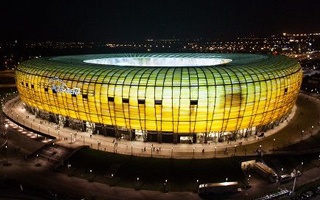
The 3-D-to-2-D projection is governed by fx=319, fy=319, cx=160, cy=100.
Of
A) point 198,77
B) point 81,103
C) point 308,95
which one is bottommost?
point 308,95

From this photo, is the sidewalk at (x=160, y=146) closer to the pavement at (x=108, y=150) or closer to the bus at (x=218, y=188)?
the pavement at (x=108, y=150)

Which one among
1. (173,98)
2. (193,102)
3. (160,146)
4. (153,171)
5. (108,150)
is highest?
(173,98)

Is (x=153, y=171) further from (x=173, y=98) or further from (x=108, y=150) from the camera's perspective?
(x=173, y=98)

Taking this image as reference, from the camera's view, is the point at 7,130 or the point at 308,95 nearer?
the point at 7,130

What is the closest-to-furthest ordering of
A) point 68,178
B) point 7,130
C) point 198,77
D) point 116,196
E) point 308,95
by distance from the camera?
point 116,196 → point 68,178 → point 198,77 → point 7,130 → point 308,95

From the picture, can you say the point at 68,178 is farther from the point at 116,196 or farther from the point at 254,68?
the point at 254,68

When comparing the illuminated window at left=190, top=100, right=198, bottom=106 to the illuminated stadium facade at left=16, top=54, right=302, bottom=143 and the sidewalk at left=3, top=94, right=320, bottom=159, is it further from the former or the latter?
the sidewalk at left=3, top=94, right=320, bottom=159

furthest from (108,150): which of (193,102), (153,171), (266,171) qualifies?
(266,171)

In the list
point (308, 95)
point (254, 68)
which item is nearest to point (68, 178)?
point (254, 68)
